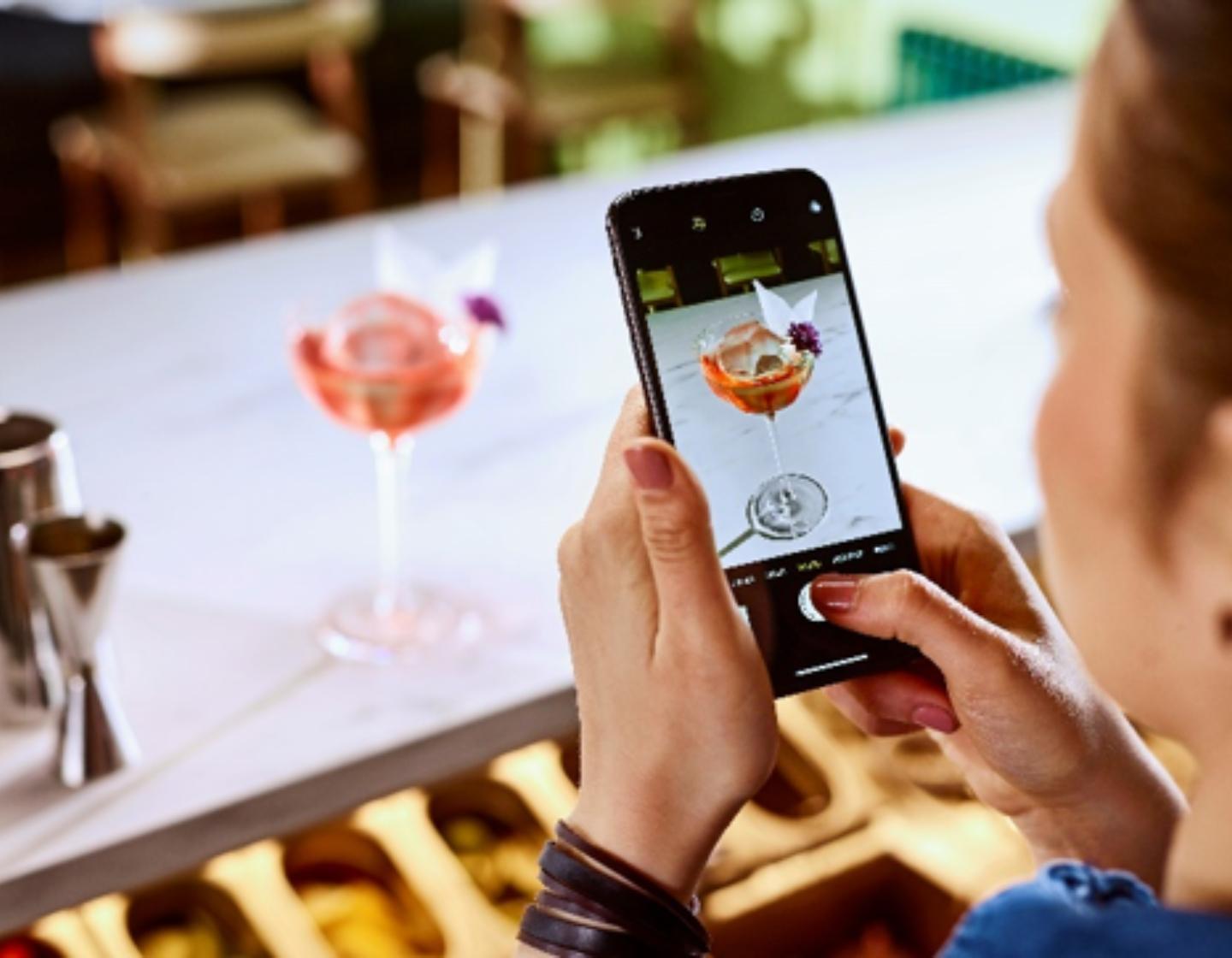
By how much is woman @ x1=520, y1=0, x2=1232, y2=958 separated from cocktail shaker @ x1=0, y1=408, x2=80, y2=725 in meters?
0.42

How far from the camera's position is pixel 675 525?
0.71 m

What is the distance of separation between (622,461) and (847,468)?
0.62 ft

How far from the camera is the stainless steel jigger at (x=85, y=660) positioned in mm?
988

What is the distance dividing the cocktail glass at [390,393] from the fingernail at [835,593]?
1.26 feet

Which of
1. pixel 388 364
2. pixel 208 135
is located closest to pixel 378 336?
pixel 388 364

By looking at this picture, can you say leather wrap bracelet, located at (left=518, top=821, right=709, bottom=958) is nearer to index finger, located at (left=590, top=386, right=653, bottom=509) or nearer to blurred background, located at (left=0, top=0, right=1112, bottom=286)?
index finger, located at (left=590, top=386, right=653, bottom=509)

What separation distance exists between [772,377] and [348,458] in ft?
2.10

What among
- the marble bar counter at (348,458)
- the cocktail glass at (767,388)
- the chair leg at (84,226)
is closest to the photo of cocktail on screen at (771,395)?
the cocktail glass at (767,388)

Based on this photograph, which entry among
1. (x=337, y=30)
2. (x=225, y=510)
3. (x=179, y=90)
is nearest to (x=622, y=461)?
(x=225, y=510)

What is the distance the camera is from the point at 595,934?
74 cm

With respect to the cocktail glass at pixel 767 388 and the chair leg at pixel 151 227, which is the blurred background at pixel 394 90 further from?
the cocktail glass at pixel 767 388

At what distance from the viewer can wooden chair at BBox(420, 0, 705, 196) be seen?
4.34 meters

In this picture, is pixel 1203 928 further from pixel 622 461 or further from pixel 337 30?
pixel 337 30

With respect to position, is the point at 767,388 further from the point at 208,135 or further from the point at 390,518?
the point at 208,135
